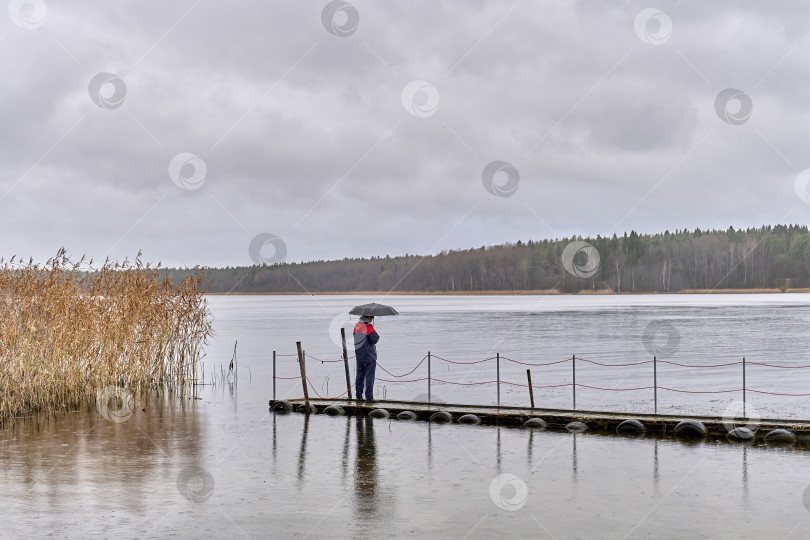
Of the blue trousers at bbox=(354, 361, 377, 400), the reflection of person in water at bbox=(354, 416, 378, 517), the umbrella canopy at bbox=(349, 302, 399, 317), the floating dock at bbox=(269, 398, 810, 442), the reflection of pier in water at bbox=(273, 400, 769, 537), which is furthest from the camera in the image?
the blue trousers at bbox=(354, 361, 377, 400)

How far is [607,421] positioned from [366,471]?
19.9ft

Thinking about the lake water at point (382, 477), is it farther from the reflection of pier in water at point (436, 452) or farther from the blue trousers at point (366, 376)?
the blue trousers at point (366, 376)

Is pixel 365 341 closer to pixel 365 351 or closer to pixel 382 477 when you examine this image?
pixel 365 351

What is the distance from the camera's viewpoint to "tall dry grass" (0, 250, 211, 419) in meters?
21.2

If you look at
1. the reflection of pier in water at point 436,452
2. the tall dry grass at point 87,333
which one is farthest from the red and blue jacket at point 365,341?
the tall dry grass at point 87,333

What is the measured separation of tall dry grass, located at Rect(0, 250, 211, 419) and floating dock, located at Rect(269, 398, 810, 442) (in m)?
6.39

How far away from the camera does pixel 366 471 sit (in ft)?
44.7

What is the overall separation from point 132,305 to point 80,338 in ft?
9.37

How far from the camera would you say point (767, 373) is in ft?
99.6

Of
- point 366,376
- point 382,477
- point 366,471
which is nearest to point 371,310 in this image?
point 366,376

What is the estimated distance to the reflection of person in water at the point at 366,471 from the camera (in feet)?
37.5

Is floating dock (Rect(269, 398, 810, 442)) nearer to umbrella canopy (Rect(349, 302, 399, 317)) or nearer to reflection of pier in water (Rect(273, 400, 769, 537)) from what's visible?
reflection of pier in water (Rect(273, 400, 769, 537))

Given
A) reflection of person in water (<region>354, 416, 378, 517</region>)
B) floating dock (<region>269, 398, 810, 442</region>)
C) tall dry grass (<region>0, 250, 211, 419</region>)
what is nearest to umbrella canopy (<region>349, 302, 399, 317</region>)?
floating dock (<region>269, 398, 810, 442</region>)

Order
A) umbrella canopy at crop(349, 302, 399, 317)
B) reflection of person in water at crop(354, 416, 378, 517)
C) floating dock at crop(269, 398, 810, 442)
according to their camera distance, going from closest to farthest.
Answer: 1. reflection of person in water at crop(354, 416, 378, 517)
2. floating dock at crop(269, 398, 810, 442)
3. umbrella canopy at crop(349, 302, 399, 317)
